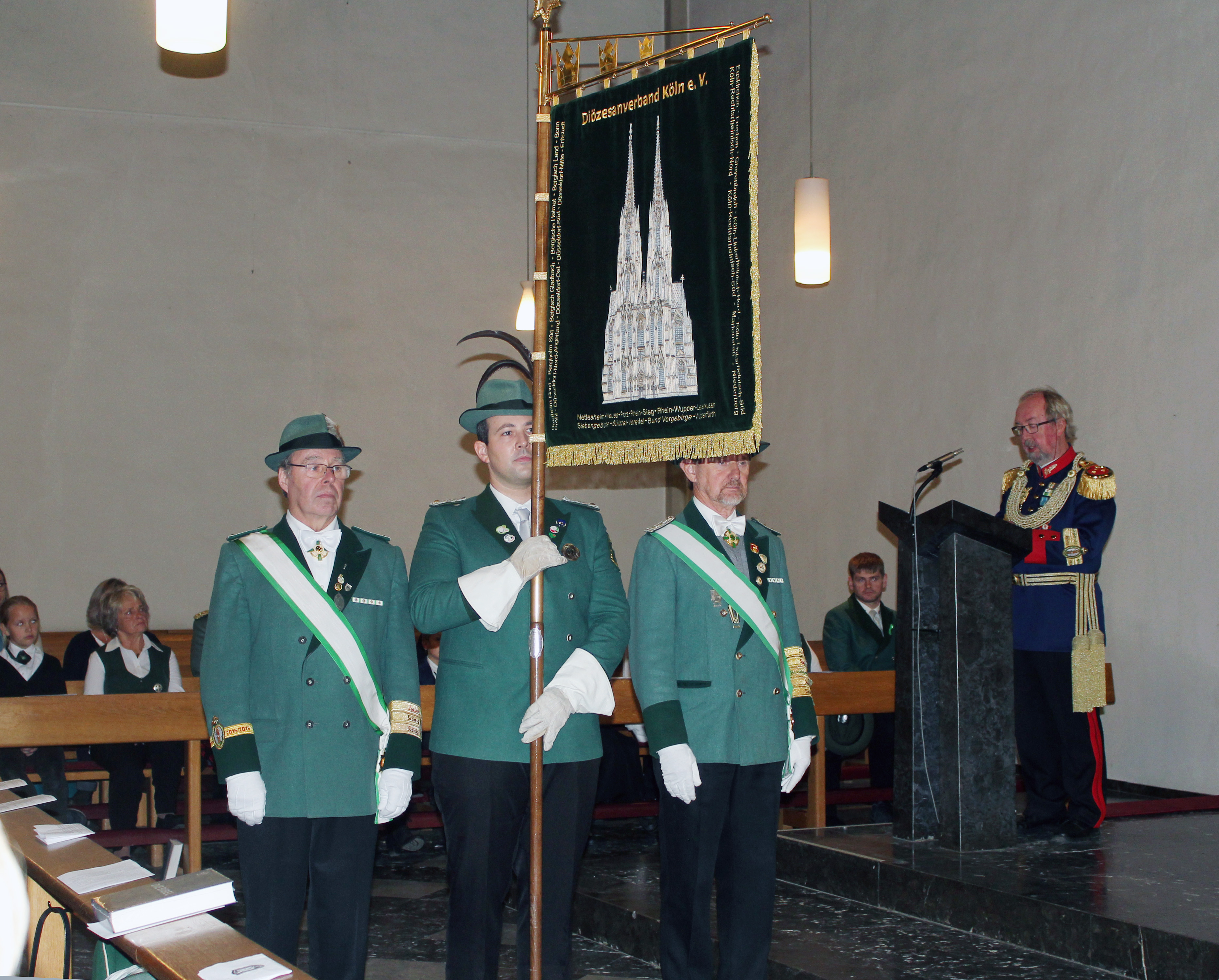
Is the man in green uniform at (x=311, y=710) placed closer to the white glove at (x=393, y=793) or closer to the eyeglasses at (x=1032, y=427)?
the white glove at (x=393, y=793)

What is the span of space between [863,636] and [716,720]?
3.04 metres

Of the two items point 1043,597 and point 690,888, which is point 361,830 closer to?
point 690,888

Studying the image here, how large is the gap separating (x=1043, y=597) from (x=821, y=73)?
15.0 ft

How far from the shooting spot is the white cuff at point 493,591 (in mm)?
2600

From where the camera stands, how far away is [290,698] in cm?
265

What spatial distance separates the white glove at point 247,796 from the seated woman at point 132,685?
2478 millimetres

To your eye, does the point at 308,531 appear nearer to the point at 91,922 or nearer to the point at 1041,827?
the point at 91,922

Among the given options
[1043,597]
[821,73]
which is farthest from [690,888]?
[821,73]

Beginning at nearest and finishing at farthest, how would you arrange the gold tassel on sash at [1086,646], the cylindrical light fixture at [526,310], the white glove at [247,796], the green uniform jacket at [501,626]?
the white glove at [247,796], the green uniform jacket at [501,626], the gold tassel on sash at [1086,646], the cylindrical light fixture at [526,310]

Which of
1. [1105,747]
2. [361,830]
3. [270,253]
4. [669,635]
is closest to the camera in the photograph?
[361,830]

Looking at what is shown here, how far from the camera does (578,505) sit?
2893 millimetres

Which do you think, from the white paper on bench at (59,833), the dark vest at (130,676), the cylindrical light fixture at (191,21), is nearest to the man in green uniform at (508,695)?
the white paper on bench at (59,833)

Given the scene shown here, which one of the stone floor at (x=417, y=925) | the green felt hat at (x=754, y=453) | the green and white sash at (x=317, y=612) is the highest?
the green felt hat at (x=754, y=453)

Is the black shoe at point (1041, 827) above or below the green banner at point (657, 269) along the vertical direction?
below
